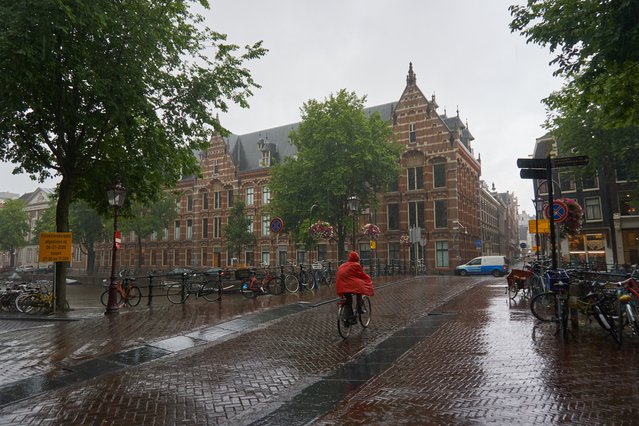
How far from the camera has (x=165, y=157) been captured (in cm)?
1366

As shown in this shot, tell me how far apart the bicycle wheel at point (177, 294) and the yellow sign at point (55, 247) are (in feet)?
10.7

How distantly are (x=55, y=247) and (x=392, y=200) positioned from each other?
3030cm

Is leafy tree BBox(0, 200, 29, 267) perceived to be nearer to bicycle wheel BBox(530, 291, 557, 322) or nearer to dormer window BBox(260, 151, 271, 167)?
dormer window BBox(260, 151, 271, 167)

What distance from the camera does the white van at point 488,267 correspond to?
30219 mm

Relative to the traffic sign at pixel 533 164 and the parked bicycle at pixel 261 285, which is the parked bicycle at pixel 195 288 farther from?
the traffic sign at pixel 533 164

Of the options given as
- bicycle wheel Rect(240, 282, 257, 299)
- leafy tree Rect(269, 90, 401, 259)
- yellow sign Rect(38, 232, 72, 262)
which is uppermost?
leafy tree Rect(269, 90, 401, 259)

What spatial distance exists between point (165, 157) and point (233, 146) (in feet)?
130

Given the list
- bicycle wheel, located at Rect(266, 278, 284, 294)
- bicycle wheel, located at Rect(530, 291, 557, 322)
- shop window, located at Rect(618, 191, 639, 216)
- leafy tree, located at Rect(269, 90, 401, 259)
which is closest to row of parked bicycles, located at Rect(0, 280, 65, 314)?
bicycle wheel, located at Rect(266, 278, 284, 294)

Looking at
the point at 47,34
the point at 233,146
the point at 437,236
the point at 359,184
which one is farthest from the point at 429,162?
the point at 47,34

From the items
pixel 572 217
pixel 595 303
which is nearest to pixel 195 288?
pixel 595 303

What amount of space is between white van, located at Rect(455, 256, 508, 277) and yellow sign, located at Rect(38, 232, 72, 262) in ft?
86.1

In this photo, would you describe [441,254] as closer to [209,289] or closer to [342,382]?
[209,289]

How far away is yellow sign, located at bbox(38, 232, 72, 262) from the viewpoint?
12.3m

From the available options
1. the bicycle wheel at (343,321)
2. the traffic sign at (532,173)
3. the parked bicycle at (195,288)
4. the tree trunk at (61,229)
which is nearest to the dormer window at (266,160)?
the parked bicycle at (195,288)
